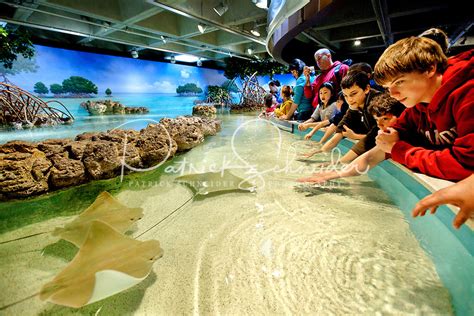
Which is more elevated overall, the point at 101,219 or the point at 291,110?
the point at 291,110

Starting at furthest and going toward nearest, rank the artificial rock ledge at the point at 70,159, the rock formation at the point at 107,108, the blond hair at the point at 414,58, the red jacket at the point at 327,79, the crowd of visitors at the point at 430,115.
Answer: the rock formation at the point at 107,108 → the red jacket at the point at 327,79 → the artificial rock ledge at the point at 70,159 → the blond hair at the point at 414,58 → the crowd of visitors at the point at 430,115

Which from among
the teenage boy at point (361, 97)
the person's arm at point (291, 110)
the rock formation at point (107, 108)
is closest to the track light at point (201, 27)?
the person's arm at point (291, 110)

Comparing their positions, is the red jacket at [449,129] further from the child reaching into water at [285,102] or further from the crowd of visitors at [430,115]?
the child reaching into water at [285,102]

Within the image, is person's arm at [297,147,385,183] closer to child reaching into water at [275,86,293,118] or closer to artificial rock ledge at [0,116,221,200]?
artificial rock ledge at [0,116,221,200]

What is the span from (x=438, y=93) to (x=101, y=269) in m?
1.97

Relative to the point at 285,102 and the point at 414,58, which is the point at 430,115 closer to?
the point at 414,58

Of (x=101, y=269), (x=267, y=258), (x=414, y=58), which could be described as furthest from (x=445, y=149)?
(x=101, y=269)

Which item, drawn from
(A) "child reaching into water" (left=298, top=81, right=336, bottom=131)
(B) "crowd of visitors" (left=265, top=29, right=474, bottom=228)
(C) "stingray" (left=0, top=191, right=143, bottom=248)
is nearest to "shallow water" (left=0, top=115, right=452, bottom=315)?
(C) "stingray" (left=0, top=191, right=143, bottom=248)

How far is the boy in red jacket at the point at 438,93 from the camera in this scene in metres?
0.99

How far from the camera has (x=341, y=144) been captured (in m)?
3.89

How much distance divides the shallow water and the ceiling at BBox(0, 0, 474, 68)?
307 cm

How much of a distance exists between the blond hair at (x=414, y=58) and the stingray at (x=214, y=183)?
1851mm

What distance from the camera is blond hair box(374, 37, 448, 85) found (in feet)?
3.59

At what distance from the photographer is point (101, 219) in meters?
1.69
